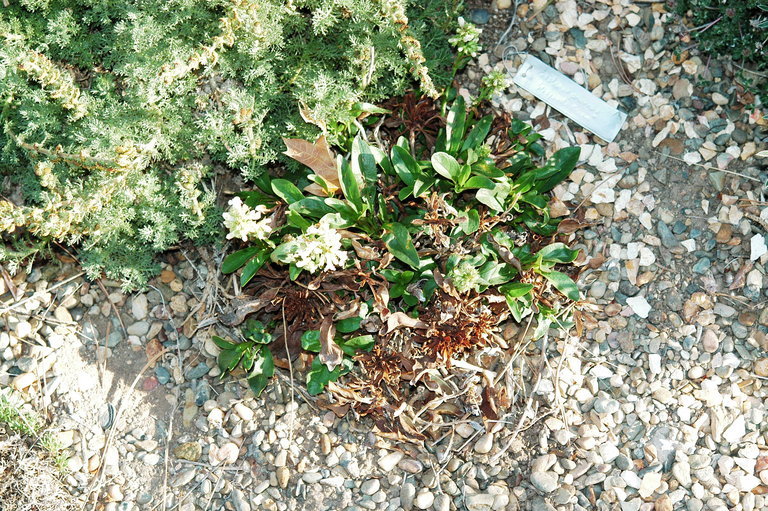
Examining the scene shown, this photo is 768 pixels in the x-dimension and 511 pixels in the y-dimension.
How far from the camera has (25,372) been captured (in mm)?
3445

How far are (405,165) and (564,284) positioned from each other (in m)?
0.86

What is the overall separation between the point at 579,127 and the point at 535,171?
1.47 ft

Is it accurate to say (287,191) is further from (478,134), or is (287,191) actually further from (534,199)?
(534,199)

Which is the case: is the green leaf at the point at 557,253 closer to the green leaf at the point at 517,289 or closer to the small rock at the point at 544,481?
the green leaf at the point at 517,289

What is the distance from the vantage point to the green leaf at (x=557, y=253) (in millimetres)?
3279

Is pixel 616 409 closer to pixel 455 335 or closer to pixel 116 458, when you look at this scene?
pixel 455 335

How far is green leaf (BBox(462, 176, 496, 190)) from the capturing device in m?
3.19

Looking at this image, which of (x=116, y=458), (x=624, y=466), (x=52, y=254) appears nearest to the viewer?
(x=624, y=466)

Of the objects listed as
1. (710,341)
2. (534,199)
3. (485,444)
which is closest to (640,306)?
(710,341)

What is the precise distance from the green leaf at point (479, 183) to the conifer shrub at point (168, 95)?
1.38 feet

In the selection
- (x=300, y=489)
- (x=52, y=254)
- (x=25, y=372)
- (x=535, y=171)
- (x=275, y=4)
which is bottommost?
(x=300, y=489)

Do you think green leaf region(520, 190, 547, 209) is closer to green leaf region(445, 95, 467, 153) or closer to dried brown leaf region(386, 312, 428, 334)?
green leaf region(445, 95, 467, 153)

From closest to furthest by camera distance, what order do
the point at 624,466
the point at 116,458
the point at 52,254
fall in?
1. the point at 624,466
2. the point at 116,458
3. the point at 52,254

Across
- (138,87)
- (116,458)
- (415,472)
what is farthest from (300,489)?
(138,87)
